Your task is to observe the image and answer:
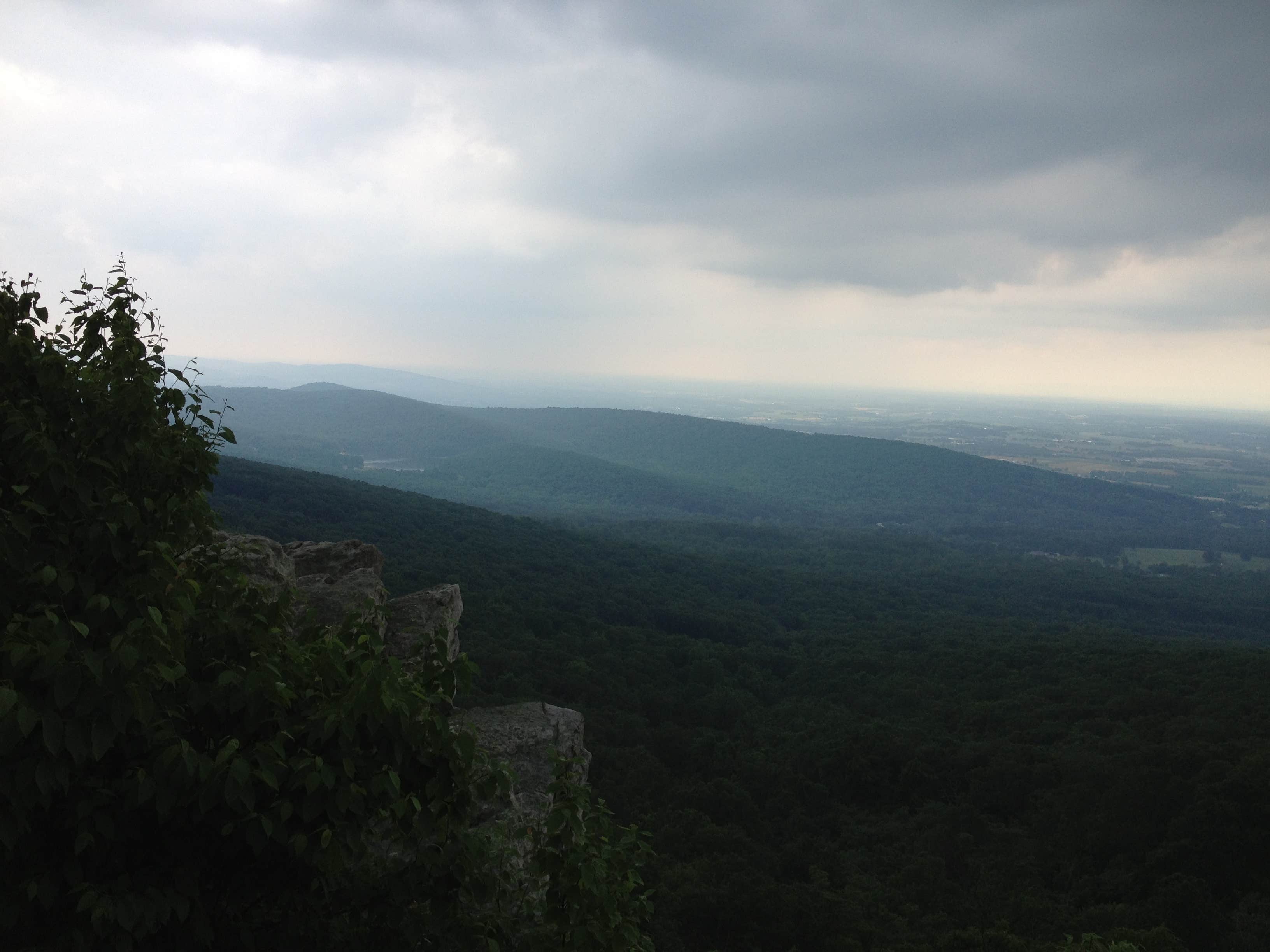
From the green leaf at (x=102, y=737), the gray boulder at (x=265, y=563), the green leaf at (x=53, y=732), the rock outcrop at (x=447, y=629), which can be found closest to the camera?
the green leaf at (x=53, y=732)

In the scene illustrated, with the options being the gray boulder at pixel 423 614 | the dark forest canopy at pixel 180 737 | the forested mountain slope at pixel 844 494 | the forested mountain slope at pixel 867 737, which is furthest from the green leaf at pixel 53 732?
the forested mountain slope at pixel 844 494

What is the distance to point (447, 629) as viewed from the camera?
8305 mm

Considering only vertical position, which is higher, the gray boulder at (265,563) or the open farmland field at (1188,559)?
the gray boulder at (265,563)

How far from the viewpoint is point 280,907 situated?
5.12 meters

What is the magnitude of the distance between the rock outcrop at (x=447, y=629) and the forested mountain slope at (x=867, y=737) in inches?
487

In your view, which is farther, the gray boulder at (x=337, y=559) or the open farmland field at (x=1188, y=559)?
the open farmland field at (x=1188, y=559)

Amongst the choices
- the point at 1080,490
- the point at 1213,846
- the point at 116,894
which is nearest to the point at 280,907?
the point at 116,894

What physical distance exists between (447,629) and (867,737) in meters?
34.6

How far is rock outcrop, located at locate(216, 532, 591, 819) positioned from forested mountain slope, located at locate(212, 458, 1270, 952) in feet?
40.6

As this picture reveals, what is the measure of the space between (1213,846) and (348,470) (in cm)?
15524

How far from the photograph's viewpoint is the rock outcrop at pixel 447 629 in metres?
9.20

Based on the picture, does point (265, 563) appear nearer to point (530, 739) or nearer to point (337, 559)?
point (337, 559)

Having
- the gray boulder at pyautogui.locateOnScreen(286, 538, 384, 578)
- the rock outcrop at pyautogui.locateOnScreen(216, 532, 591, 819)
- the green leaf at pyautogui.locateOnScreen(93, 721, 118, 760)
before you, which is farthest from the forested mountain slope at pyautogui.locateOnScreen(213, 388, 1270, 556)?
the green leaf at pyautogui.locateOnScreen(93, 721, 118, 760)

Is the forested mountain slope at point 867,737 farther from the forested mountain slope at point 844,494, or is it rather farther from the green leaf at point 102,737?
the forested mountain slope at point 844,494
